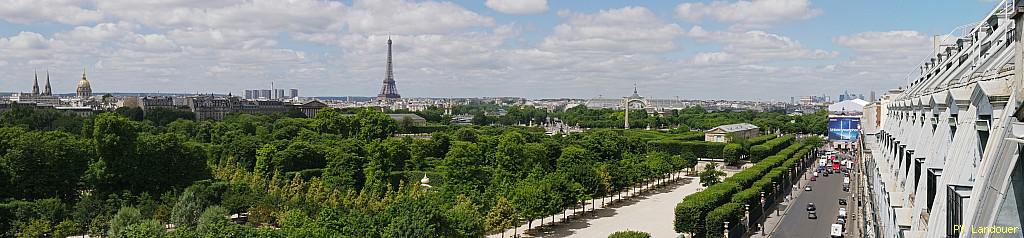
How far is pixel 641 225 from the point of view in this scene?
30406mm

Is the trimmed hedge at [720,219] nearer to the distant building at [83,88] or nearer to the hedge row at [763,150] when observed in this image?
the hedge row at [763,150]

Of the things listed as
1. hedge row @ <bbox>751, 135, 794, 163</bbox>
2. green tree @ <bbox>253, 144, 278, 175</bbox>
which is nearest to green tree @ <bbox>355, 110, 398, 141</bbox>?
green tree @ <bbox>253, 144, 278, 175</bbox>

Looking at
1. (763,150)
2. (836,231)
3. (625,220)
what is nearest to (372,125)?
(763,150)

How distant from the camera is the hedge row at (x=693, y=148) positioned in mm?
60156

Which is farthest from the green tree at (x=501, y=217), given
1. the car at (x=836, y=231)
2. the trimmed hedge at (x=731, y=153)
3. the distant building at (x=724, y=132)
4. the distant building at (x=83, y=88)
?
the distant building at (x=83, y=88)

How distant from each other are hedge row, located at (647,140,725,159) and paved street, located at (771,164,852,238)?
14549mm

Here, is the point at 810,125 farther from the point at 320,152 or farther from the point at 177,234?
the point at 177,234

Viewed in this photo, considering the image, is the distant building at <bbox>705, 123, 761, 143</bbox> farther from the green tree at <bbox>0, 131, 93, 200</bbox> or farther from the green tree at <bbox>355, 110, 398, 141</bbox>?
the green tree at <bbox>0, 131, 93, 200</bbox>

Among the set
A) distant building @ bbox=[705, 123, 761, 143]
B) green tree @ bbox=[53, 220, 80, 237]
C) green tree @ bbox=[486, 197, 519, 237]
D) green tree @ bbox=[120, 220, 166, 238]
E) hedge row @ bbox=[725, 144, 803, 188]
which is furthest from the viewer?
distant building @ bbox=[705, 123, 761, 143]

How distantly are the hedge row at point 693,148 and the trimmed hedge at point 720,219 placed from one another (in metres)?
32.2

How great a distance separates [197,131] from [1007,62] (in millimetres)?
62389

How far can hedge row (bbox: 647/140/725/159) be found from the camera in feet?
197

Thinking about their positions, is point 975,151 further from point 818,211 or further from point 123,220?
point 818,211

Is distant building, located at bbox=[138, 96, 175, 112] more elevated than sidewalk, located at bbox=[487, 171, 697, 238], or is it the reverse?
distant building, located at bbox=[138, 96, 175, 112]
